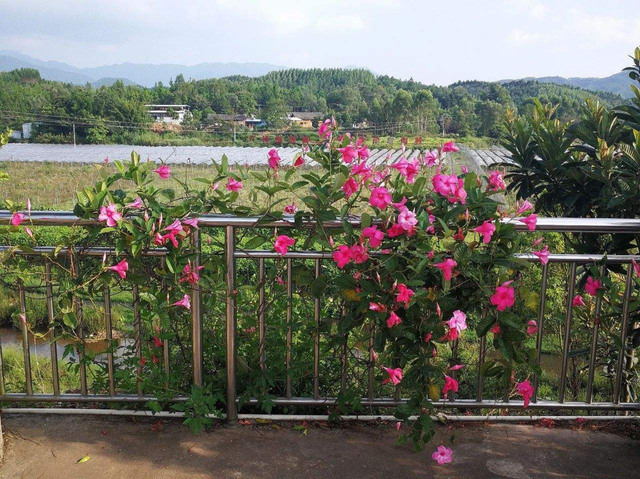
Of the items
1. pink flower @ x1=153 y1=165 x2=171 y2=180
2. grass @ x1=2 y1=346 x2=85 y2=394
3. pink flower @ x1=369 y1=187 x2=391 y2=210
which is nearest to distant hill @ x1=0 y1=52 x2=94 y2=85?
grass @ x1=2 y1=346 x2=85 y2=394

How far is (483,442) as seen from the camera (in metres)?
2.23

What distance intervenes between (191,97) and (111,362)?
89.9 feet

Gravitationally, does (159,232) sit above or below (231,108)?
below

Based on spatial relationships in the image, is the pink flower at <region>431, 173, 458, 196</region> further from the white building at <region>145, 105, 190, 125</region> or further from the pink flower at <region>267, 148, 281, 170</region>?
the white building at <region>145, 105, 190, 125</region>

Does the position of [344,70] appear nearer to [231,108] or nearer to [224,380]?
[231,108]

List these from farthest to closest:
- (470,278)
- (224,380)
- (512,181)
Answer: (512,181)
(224,380)
(470,278)

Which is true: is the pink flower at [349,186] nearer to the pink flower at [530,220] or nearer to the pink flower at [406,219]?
the pink flower at [406,219]

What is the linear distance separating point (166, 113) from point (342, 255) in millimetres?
29690

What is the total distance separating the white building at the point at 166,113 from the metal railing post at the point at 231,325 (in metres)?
28.2

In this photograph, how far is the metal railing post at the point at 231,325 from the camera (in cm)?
218

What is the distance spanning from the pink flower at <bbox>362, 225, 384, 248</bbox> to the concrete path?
792mm

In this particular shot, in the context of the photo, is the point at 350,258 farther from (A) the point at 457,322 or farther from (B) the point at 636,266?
(B) the point at 636,266

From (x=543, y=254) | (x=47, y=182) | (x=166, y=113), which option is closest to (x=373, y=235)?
(x=543, y=254)

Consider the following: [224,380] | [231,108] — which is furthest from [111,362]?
[231,108]
